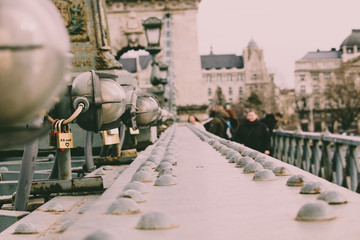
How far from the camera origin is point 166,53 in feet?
111

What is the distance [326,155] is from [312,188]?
7.98 meters

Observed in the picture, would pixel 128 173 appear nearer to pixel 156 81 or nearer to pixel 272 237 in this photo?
pixel 272 237

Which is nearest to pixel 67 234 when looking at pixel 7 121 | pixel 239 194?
pixel 7 121

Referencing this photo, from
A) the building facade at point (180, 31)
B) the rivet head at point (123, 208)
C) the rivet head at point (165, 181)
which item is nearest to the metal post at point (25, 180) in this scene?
the rivet head at point (165, 181)

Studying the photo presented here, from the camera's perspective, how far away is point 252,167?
8.11ft

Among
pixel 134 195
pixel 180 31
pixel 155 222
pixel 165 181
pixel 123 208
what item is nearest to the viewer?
pixel 155 222

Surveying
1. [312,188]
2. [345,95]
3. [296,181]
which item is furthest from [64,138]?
[345,95]

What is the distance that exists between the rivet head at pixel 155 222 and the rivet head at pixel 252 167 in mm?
1070

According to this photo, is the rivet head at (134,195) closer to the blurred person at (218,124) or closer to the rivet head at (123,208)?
the rivet head at (123,208)

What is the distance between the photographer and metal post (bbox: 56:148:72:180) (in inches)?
125

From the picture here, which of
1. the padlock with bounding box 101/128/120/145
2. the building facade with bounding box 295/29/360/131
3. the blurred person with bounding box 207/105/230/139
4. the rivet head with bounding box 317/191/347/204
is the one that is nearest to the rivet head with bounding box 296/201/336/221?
the rivet head with bounding box 317/191/347/204

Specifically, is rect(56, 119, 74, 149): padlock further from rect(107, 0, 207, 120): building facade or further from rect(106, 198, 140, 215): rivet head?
rect(107, 0, 207, 120): building facade

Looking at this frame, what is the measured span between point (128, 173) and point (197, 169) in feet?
1.20

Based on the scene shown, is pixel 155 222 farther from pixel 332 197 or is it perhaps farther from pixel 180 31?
pixel 180 31
